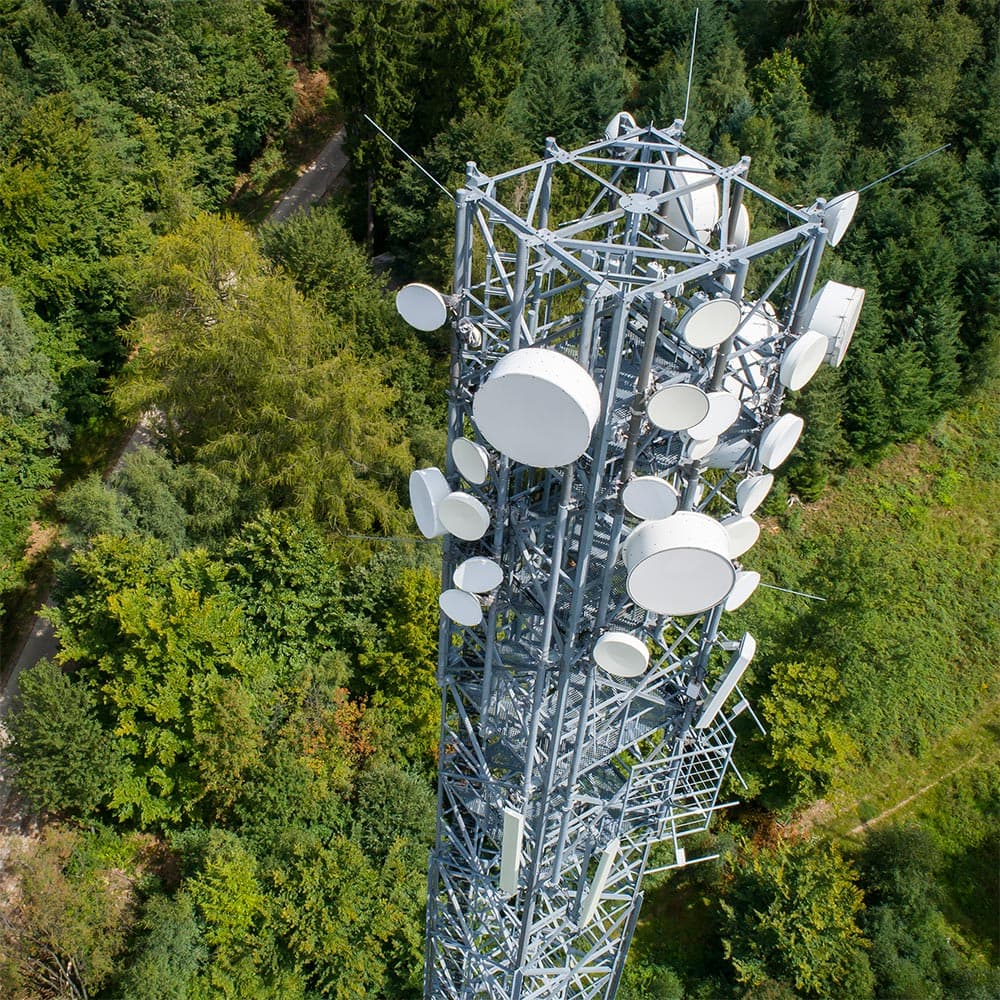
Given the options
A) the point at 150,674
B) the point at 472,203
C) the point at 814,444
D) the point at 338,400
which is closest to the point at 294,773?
the point at 150,674

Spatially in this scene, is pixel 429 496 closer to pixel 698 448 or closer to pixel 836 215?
pixel 698 448

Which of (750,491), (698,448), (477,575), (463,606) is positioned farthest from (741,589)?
(463,606)

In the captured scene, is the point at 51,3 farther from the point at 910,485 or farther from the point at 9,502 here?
the point at 910,485

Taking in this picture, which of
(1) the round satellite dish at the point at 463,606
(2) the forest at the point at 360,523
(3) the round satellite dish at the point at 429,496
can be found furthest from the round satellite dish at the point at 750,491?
(2) the forest at the point at 360,523

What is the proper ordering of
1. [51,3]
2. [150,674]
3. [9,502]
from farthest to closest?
[51,3] → [9,502] → [150,674]

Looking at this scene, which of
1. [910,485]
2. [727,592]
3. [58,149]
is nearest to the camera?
[727,592]

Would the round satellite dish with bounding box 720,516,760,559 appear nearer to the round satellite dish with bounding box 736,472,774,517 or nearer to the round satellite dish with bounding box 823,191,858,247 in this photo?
the round satellite dish with bounding box 736,472,774,517

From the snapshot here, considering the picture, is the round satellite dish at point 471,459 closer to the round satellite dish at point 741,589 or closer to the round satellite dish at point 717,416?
the round satellite dish at point 717,416
